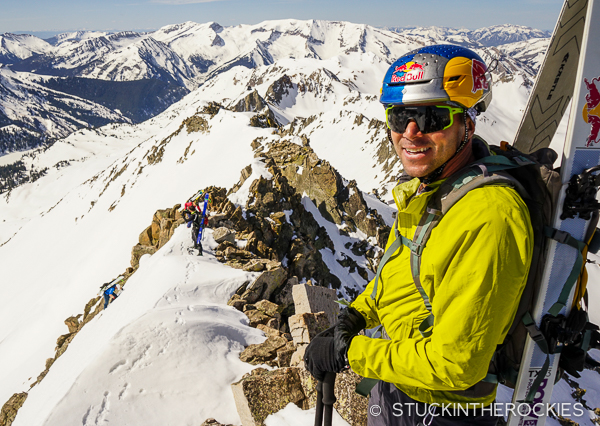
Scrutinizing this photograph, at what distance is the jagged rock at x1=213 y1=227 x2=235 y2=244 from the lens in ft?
55.8

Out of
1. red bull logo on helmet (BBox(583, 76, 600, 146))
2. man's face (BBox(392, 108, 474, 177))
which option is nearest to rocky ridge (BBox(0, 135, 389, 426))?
man's face (BBox(392, 108, 474, 177))

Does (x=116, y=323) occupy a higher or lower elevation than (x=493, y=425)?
lower

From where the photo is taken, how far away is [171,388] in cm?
714

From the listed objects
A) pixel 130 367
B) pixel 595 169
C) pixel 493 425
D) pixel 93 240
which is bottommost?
pixel 93 240

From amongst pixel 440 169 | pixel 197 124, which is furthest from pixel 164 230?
pixel 197 124

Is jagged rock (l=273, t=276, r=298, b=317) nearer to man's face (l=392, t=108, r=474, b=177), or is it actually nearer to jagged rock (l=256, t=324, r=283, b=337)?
jagged rock (l=256, t=324, r=283, b=337)

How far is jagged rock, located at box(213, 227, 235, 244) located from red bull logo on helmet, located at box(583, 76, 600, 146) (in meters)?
15.9

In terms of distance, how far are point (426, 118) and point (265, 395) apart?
5.29 meters

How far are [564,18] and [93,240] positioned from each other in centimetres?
4513

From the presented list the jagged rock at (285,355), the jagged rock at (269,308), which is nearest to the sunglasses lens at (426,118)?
the jagged rock at (285,355)

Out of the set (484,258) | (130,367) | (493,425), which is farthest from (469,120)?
(130,367)

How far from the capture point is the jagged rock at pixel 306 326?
303 inches

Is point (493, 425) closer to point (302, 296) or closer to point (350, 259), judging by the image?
point (302, 296)

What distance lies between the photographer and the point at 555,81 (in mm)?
3100
